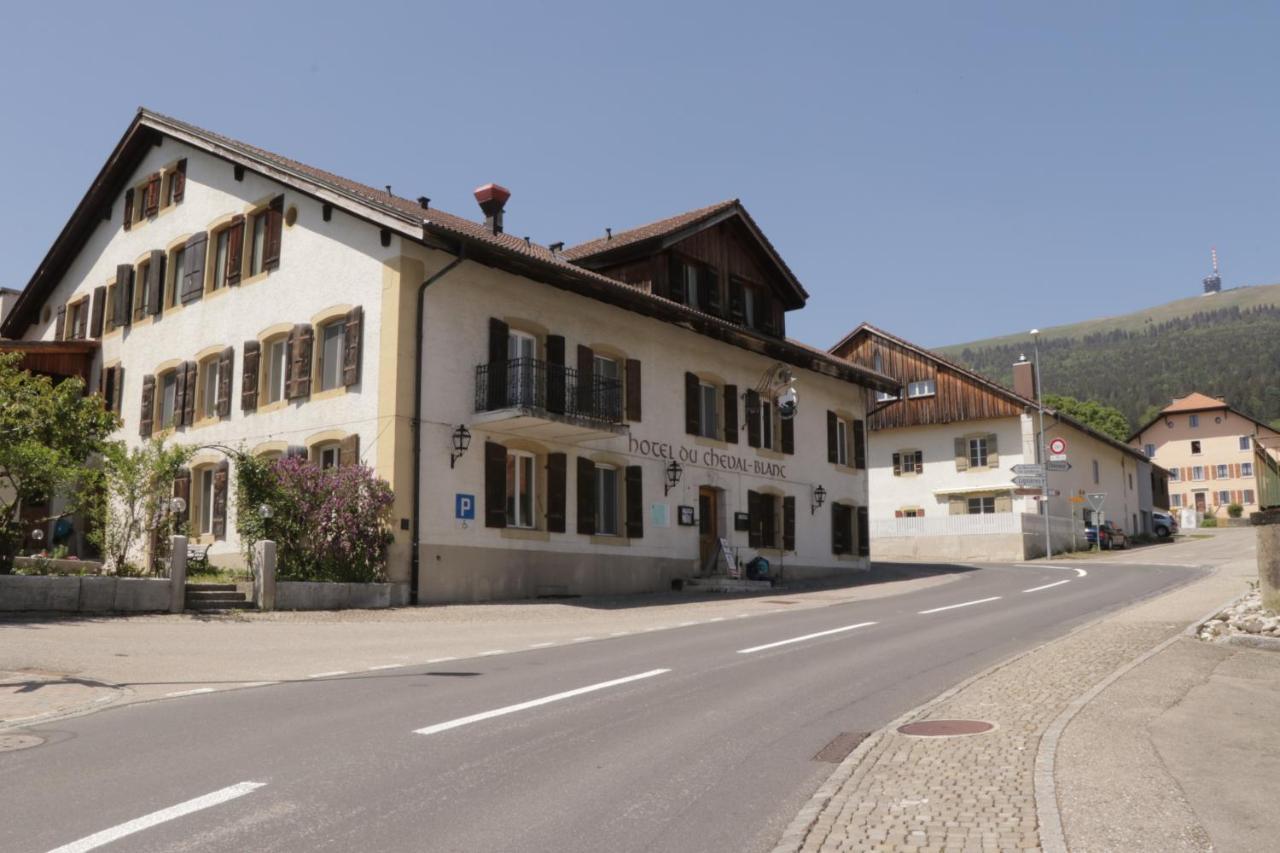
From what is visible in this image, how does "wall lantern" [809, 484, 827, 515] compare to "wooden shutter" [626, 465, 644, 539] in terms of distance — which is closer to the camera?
"wooden shutter" [626, 465, 644, 539]

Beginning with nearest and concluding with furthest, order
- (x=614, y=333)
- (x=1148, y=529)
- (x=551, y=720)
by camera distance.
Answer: (x=551, y=720)
(x=614, y=333)
(x=1148, y=529)

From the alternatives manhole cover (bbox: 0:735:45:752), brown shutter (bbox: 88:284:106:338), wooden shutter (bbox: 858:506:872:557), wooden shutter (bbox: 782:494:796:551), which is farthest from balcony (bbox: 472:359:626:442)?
brown shutter (bbox: 88:284:106:338)

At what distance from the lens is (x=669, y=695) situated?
9820 millimetres

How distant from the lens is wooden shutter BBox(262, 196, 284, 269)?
963 inches

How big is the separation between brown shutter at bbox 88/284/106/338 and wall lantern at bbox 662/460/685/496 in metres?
16.2

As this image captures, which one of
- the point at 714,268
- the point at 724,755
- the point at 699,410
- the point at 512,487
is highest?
the point at 714,268

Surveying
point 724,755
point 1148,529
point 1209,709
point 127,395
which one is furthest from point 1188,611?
point 1148,529

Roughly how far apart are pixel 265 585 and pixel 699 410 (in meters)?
13.1

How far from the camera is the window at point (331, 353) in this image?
2283 centimetres

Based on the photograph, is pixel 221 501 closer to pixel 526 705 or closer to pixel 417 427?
pixel 417 427

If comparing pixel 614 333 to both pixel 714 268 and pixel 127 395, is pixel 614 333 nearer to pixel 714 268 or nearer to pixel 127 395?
pixel 714 268

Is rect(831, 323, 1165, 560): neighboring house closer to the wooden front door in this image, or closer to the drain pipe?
the wooden front door

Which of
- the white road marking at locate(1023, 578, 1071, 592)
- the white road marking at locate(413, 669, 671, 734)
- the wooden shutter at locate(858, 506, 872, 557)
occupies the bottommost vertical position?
the white road marking at locate(413, 669, 671, 734)

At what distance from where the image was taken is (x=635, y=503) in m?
25.7
